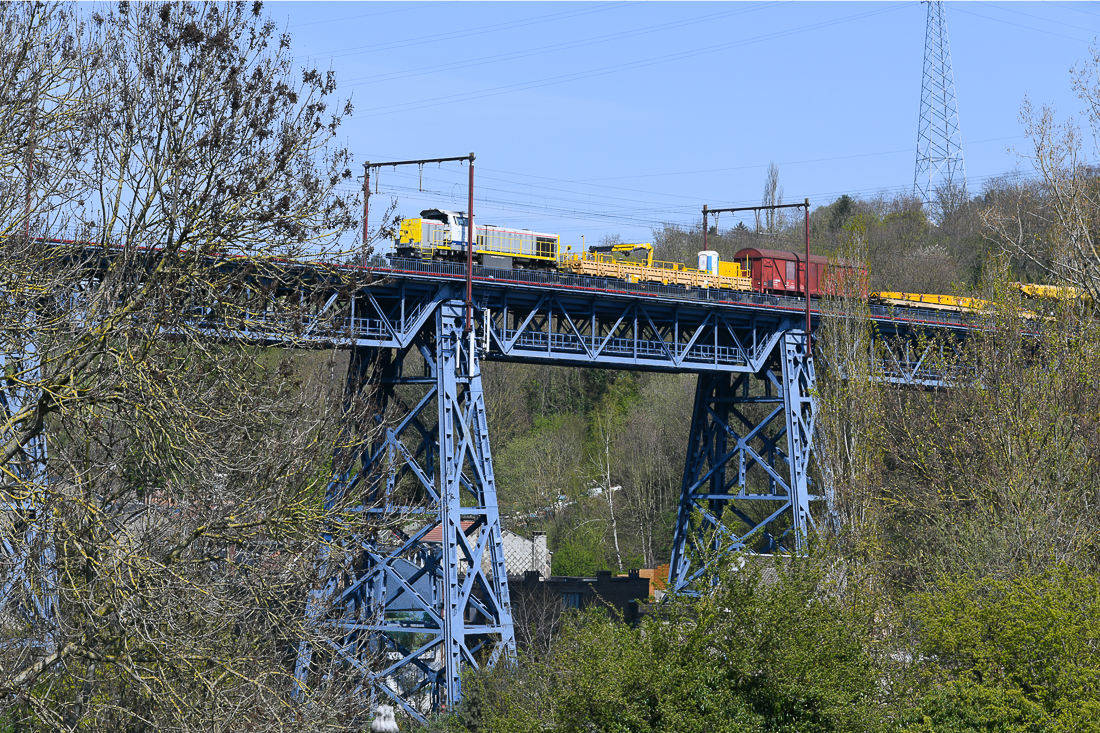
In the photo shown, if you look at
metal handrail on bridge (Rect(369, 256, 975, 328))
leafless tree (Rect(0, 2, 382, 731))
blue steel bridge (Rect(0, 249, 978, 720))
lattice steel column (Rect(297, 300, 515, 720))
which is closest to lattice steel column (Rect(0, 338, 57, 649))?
leafless tree (Rect(0, 2, 382, 731))

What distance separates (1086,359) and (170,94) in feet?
70.4

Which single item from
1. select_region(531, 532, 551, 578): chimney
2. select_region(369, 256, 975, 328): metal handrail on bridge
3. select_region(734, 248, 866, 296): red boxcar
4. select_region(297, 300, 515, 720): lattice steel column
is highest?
select_region(734, 248, 866, 296): red boxcar

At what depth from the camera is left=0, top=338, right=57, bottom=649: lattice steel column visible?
11.0m

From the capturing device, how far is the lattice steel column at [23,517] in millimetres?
11016

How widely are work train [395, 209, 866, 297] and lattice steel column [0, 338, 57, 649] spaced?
45.0 ft

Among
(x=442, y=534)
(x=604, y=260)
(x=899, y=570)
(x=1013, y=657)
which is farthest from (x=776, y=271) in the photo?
(x=1013, y=657)

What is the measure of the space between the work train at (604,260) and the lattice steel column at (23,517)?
45.0 feet

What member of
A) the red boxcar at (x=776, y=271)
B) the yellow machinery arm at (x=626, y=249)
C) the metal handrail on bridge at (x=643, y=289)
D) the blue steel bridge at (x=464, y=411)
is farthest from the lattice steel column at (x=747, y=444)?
the yellow machinery arm at (x=626, y=249)

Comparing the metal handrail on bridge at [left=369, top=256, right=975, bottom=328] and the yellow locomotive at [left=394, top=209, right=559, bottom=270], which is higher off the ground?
the yellow locomotive at [left=394, top=209, right=559, bottom=270]

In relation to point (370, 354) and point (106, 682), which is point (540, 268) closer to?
point (370, 354)

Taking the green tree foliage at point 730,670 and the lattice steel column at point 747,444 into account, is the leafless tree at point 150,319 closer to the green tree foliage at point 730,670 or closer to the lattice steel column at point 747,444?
the green tree foliage at point 730,670

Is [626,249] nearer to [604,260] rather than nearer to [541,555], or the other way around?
[604,260]

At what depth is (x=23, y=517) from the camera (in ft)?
35.5

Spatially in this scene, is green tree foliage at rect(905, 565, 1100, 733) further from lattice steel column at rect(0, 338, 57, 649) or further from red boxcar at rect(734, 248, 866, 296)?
red boxcar at rect(734, 248, 866, 296)
